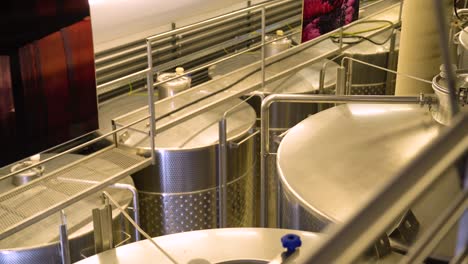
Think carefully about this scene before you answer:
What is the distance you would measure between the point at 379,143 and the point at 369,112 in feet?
1.10

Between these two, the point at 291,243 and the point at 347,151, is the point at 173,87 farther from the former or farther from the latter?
the point at 291,243

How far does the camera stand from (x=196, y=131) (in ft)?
9.35

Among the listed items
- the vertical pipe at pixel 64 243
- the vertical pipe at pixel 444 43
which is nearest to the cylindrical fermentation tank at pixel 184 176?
the vertical pipe at pixel 64 243

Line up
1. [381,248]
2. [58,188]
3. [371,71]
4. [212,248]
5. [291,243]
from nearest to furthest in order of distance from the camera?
[291,243] → [381,248] → [212,248] → [58,188] → [371,71]

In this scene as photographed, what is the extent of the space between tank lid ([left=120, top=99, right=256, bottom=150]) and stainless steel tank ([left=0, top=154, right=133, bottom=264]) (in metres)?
0.28

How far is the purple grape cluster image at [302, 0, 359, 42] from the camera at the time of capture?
10.4ft

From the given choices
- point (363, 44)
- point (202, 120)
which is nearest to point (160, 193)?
point (202, 120)

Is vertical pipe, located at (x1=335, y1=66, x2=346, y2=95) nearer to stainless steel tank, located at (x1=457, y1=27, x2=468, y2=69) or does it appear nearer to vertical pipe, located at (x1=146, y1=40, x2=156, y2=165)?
stainless steel tank, located at (x1=457, y1=27, x2=468, y2=69)

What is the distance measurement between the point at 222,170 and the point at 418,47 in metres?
1.33

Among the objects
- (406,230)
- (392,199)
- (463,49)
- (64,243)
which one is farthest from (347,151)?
(392,199)

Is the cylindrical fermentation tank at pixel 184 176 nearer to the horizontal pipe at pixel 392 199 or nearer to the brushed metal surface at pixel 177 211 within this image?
the brushed metal surface at pixel 177 211

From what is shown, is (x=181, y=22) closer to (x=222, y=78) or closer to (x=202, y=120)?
(x=222, y=78)

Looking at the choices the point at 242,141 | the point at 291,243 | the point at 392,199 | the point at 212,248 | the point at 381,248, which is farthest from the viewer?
the point at 242,141

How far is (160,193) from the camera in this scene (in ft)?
8.90
